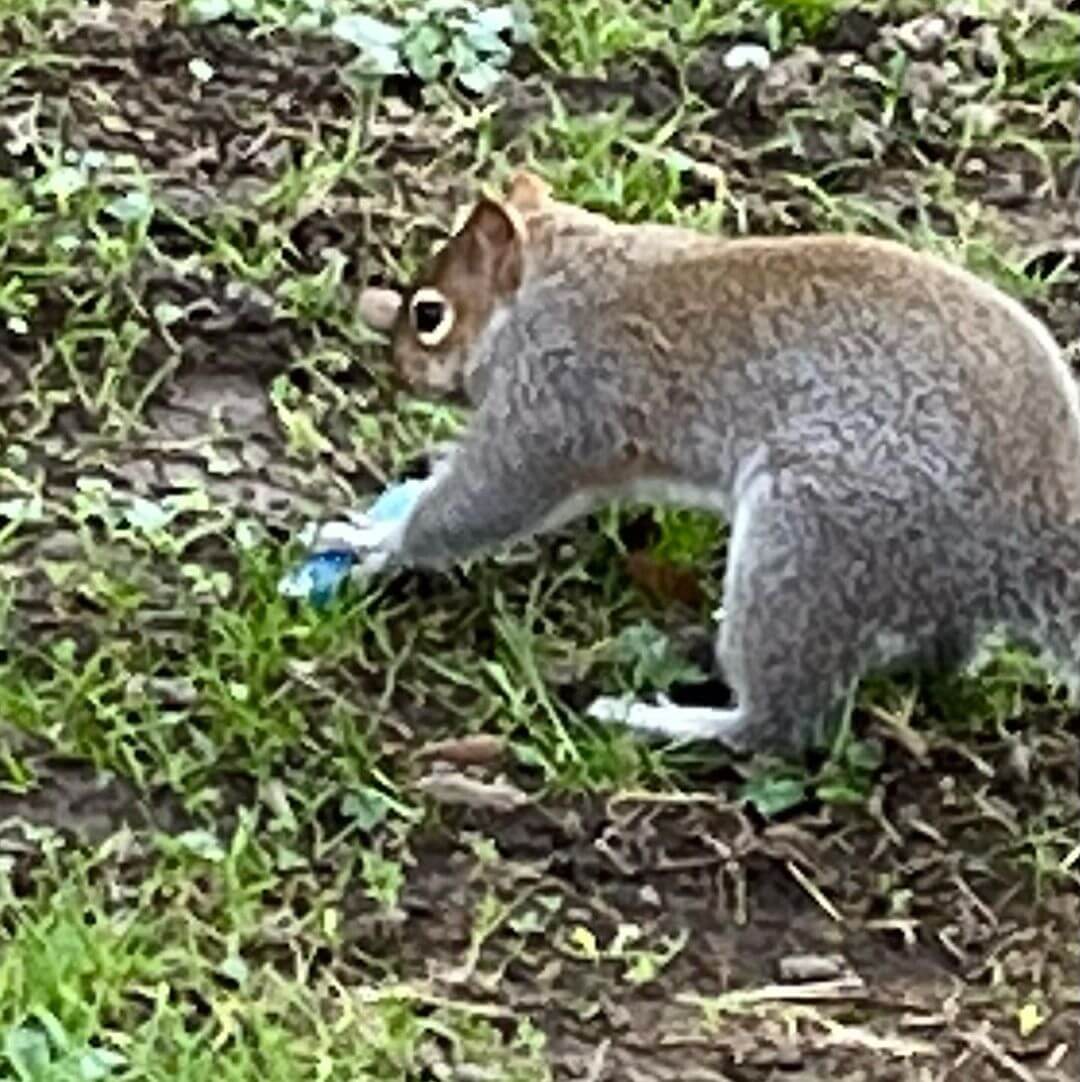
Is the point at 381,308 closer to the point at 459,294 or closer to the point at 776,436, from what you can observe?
the point at 459,294

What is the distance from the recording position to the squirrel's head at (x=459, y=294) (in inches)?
180

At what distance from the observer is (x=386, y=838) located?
13.7 ft

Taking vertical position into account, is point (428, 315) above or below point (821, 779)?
above

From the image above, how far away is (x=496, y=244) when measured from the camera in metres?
4.58

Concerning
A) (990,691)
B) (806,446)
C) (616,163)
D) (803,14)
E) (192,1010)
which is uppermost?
(806,446)

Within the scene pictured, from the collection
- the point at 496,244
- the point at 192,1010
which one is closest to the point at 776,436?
the point at 496,244

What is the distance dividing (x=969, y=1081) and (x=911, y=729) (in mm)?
644

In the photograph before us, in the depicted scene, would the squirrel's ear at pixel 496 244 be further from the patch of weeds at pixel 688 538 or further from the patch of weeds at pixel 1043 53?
the patch of weeds at pixel 1043 53

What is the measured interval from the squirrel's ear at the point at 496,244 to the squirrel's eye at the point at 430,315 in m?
0.08

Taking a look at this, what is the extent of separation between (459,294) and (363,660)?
0.50 metres

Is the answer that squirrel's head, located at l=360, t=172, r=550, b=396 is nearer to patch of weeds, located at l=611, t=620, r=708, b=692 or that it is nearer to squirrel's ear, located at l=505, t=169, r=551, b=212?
squirrel's ear, located at l=505, t=169, r=551, b=212

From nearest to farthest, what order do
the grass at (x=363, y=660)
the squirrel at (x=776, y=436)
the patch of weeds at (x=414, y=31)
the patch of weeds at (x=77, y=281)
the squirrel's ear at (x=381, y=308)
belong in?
the grass at (x=363, y=660) < the squirrel at (x=776, y=436) < the squirrel's ear at (x=381, y=308) < the patch of weeds at (x=77, y=281) < the patch of weeds at (x=414, y=31)

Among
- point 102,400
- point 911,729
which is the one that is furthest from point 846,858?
point 102,400

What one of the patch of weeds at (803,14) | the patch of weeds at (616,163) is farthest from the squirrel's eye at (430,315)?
the patch of weeds at (803,14)
